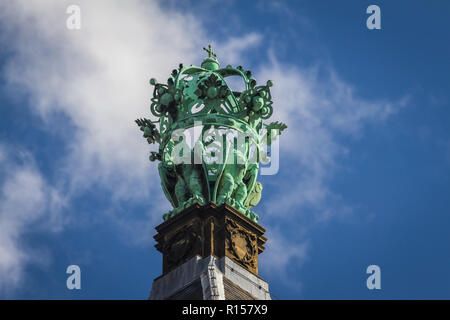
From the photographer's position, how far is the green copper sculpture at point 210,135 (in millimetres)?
56031

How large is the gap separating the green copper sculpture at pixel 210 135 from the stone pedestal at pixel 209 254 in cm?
79

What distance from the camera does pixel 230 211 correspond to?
54.4 m

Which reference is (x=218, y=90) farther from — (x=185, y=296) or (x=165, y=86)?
(x=185, y=296)

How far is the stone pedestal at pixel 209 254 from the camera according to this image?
A: 51031 mm

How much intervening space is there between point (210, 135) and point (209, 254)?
7.10 metres

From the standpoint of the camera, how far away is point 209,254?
5231 cm

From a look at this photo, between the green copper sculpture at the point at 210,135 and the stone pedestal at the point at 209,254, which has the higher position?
the green copper sculpture at the point at 210,135

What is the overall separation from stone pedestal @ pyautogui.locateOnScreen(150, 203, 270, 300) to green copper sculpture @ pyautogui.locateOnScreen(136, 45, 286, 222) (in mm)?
786

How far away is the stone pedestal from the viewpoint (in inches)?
2009

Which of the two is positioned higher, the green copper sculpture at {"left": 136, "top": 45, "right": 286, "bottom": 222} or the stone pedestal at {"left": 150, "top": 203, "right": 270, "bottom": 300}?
the green copper sculpture at {"left": 136, "top": 45, "right": 286, "bottom": 222}

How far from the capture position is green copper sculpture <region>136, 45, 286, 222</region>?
5603 cm
